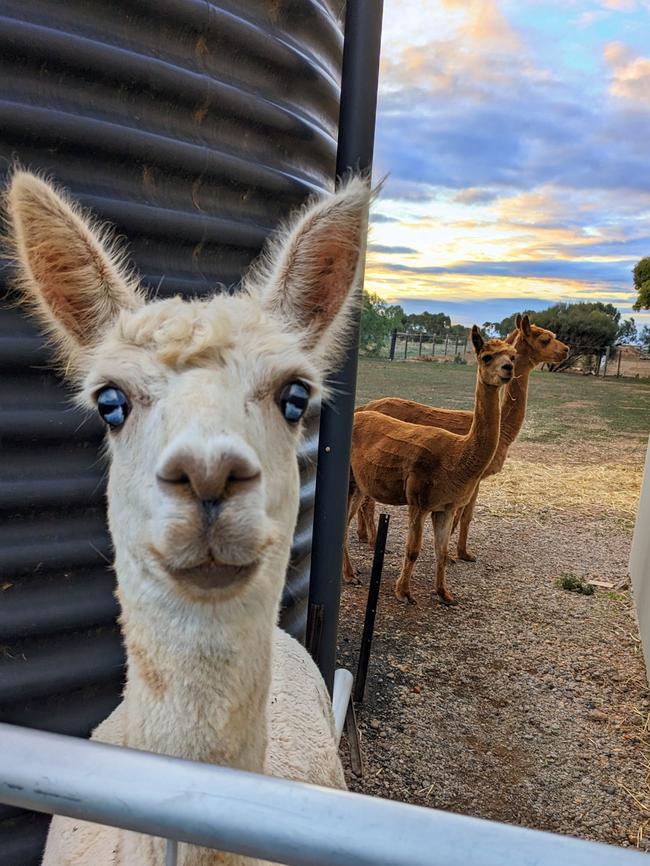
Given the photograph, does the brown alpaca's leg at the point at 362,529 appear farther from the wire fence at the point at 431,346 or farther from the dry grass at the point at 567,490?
the wire fence at the point at 431,346

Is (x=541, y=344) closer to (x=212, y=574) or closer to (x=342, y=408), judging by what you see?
(x=342, y=408)

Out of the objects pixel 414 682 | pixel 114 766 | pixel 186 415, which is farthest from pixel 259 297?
pixel 414 682

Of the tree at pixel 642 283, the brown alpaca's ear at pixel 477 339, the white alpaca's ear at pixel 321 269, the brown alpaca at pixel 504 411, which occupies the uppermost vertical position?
the tree at pixel 642 283

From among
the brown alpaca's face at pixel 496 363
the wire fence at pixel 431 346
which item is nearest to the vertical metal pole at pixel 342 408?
the brown alpaca's face at pixel 496 363

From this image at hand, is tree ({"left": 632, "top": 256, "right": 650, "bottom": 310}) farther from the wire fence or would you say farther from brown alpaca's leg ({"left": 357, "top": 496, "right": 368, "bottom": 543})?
brown alpaca's leg ({"left": 357, "top": 496, "right": 368, "bottom": 543})

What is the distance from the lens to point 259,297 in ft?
4.51

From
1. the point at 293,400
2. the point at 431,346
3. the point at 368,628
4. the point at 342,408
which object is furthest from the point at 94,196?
the point at 431,346

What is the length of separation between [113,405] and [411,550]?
196 inches

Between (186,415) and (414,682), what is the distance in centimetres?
415

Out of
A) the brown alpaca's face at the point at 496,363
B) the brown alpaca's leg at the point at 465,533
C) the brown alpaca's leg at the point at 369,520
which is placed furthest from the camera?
the brown alpaca's leg at the point at 369,520

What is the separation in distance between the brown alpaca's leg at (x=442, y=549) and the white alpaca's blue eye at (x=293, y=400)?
4.96 m

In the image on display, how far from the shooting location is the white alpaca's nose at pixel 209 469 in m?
0.89

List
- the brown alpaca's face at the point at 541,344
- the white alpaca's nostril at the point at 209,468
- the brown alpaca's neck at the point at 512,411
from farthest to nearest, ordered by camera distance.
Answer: the brown alpaca's face at the point at 541,344, the brown alpaca's neck at the point at 512,411, the white alpaca's nostril at the point at 209,468

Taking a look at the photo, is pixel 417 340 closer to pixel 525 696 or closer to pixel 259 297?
pixel 525 696
